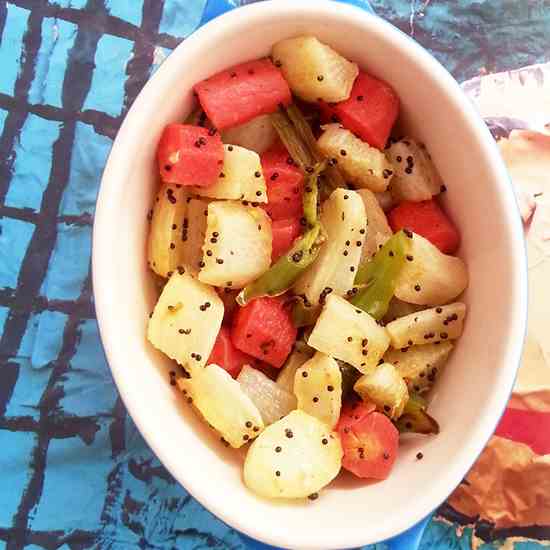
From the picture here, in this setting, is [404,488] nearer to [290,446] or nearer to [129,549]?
[290,446]

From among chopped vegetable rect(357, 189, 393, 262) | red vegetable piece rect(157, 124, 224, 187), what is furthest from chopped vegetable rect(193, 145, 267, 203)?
chopped vegetable rect(357, 189, 393, 262)

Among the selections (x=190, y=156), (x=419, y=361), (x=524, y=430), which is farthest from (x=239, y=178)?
(x=524, y=430)

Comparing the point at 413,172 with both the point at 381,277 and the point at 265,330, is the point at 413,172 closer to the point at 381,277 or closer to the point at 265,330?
the point at 381,277

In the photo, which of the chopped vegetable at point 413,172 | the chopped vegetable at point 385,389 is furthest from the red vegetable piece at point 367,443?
the chopped vegetable at point 413,172

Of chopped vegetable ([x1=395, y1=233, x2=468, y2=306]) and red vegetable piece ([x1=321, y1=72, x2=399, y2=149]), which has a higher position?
red vegetable piece ([x1=321, y1=72, x2=399, y2=149])

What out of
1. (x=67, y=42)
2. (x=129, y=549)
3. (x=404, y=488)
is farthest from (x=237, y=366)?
(x=67, y=42)

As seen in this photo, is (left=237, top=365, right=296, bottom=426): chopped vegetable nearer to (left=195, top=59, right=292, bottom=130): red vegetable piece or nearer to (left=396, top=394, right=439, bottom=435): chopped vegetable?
(left=396, top=394, right=439, bottom=435): chopped vegetable
